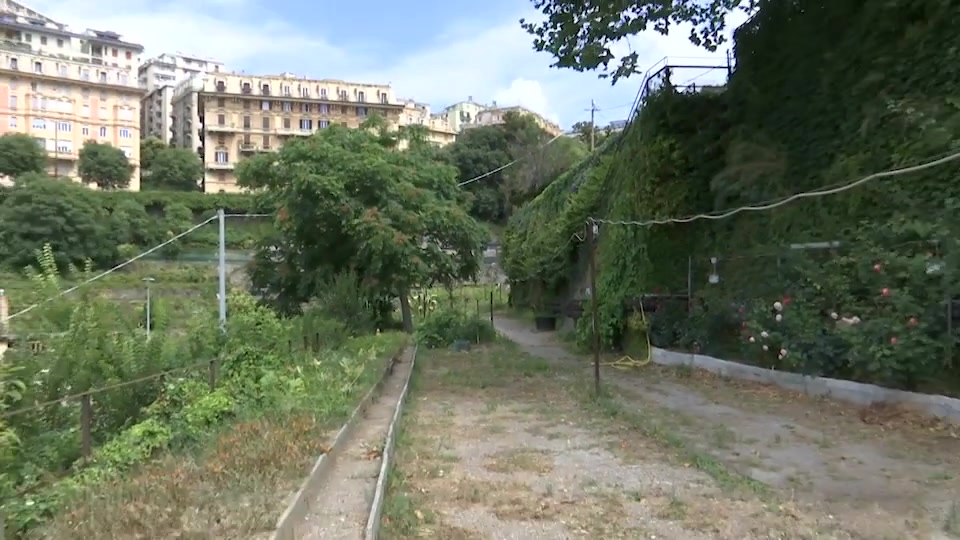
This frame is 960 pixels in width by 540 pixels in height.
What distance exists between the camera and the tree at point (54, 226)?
1249 inches

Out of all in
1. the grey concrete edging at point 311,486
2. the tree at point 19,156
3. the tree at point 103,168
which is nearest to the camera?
the grey concrete edging at point 311,486

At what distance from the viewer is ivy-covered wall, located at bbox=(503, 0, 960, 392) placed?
A: 371 inches

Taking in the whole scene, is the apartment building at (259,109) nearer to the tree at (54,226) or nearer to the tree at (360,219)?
the tree at (54,226)

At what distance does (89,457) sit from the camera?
6742 millimetres

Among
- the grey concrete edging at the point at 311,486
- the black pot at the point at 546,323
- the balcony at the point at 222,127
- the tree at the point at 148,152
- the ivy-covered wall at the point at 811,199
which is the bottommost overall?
the black pot at the point at 546,323

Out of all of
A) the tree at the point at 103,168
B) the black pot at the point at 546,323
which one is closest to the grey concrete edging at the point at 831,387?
the black pot at the point at 546,323

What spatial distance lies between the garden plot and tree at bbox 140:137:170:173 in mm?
93412

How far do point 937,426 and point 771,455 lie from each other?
7.51 ft

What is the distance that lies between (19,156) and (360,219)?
A: 6534 centimetres

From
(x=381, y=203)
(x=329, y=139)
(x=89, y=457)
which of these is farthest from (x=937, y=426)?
(x=329, y=139)

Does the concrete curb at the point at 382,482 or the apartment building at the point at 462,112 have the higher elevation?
the apartment building at the point at 462,112

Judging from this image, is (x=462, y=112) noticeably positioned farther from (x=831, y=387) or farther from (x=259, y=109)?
(x=831, y=387)

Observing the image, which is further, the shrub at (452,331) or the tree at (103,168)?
the tree at (103,168)

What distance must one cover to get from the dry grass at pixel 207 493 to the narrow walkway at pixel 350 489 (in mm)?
231
